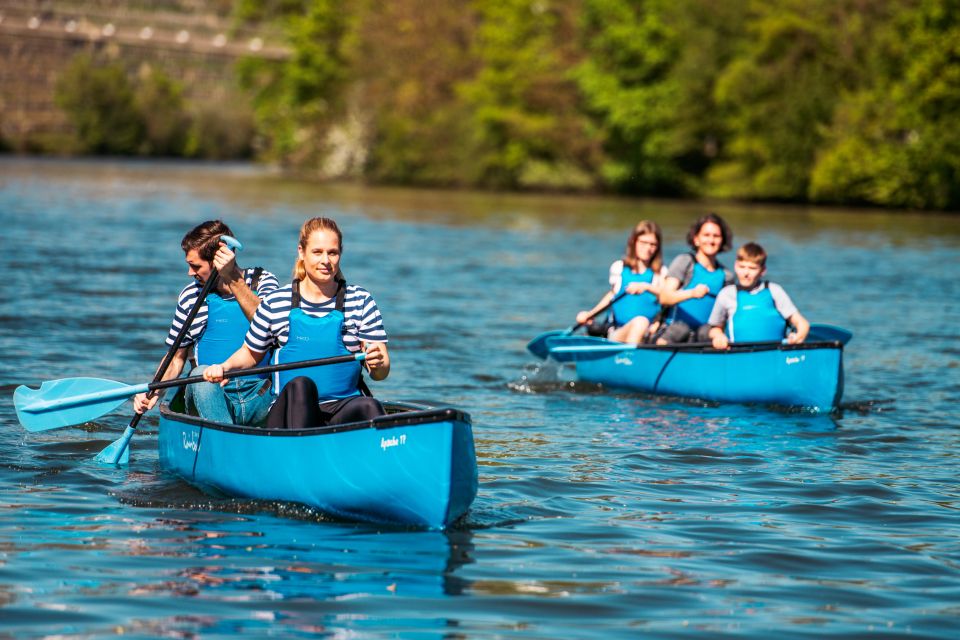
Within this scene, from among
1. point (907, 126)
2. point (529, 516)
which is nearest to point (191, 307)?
point (529, 516)

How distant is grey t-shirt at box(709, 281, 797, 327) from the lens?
975 cm

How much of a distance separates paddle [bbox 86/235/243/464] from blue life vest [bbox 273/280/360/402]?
0.42m

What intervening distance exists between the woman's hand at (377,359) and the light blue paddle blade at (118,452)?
5.24 feet

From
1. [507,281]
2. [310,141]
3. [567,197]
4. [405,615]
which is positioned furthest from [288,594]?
[310,141]

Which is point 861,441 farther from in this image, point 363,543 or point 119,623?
point 119,623

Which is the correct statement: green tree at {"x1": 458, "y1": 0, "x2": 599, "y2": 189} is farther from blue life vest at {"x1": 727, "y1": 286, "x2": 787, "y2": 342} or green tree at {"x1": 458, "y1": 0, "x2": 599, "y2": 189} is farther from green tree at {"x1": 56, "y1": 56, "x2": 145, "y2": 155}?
green tree at {"x1": 56, "y1": 56, "x2": 145, "y2": 155}

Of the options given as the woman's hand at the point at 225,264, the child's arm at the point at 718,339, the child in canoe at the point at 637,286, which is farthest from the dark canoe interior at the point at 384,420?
the child in canoe at the point at 637,286

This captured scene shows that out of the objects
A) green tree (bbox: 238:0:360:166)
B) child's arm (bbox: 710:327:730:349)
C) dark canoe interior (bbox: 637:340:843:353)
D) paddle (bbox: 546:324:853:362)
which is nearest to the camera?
dark canoe interior (bbox: 637:340:843:353)

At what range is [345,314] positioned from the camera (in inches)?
250

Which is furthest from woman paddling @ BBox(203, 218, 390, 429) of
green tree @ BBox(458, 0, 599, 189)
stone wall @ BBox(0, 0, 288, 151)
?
stone wall @ BBox(0, 0, 288, 151)

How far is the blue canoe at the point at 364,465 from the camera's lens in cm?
571

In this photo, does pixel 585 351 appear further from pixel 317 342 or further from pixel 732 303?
pixel 317 342

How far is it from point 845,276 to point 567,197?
24.3 metres

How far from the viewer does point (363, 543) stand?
582cm
